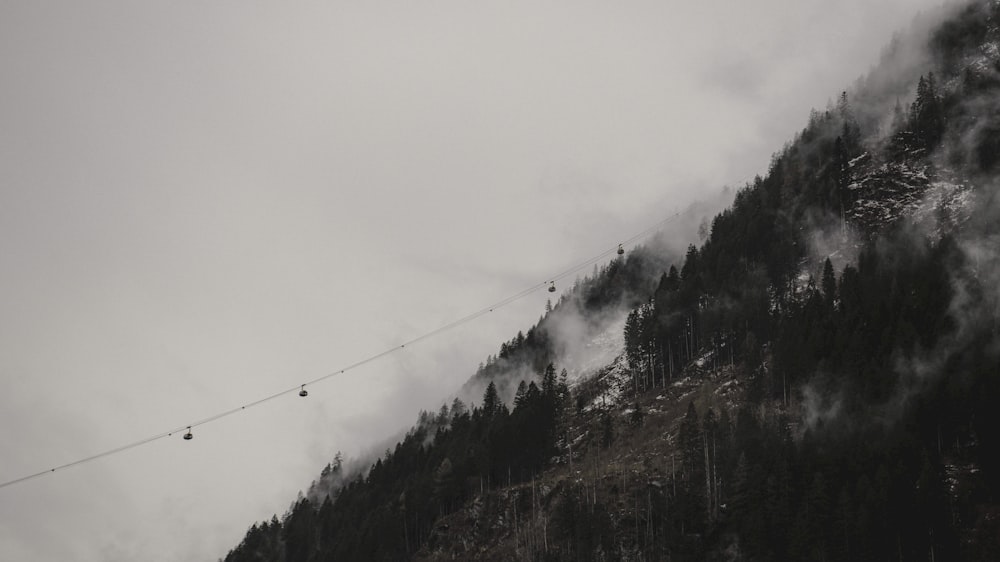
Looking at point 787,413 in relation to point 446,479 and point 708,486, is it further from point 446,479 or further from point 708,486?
point 446,479

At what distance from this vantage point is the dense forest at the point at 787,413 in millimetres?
85125

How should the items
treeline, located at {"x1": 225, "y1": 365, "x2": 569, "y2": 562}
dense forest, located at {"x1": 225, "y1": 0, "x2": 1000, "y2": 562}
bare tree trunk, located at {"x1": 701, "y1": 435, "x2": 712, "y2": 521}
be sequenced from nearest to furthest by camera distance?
dense forest, located at {"x1": 225, "y1": 0, "x2": 1000, "y2": 562}
bare tree trunk, located at {"x1": 701, "y1": 435, "x2": 712, "y2": 521}
treeline, located at {"x1": 225, "y1": 365, "x2": 569, "y2": 562}

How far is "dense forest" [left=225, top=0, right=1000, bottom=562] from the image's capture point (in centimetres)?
8512

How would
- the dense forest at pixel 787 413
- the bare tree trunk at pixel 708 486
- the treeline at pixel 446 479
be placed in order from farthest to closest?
the treeline at pixel 446 479
the bare tree trunk at pixel 708 486
the dense forest at pixel 787 413

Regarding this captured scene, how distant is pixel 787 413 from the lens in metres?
112

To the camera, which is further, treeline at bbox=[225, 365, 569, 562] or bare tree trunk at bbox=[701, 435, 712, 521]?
treeline at bbox=[225, 365, 569, 562]

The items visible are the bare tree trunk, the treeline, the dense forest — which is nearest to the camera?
the dense forest

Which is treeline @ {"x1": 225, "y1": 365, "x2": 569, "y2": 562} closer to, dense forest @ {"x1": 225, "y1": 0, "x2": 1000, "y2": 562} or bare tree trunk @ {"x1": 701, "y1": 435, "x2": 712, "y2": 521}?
dense forest @ {"x1": 225, "y1": 0, "x2": 1000, "y2": 562}

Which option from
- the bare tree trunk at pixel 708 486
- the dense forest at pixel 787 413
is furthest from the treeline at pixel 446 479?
the bare tree trunk at pixel 708 486

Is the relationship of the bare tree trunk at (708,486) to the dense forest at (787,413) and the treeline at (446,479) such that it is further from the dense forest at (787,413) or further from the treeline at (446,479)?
the treeline at (446,479)

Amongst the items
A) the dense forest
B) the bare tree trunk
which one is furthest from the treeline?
the bare tree trunk

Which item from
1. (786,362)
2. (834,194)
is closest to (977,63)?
(834,194)

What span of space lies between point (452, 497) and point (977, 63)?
18215 centimetres

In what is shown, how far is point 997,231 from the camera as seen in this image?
134 meters
